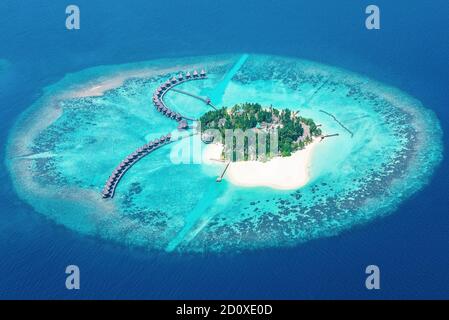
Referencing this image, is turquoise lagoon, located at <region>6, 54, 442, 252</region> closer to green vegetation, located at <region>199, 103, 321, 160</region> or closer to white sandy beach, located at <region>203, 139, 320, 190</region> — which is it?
white sandy beach, located at <region>203, 139, 320, 190</region>

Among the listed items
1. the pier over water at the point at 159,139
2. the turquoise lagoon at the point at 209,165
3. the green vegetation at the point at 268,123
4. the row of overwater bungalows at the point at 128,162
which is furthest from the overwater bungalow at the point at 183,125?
the row of overwater bungalows at the point at 128,162

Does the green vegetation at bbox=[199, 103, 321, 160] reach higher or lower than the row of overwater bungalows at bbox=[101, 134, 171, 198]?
higher

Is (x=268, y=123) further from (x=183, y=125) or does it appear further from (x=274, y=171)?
(x=183, y=125)

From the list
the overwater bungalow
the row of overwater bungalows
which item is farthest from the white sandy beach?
the overwater bungalow

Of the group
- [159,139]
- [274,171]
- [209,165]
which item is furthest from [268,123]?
[159,139]

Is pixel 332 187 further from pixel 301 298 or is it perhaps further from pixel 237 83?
pixel 237 83

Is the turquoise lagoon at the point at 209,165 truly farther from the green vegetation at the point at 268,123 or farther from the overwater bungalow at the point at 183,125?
the green vegetation at the point at 268,123
